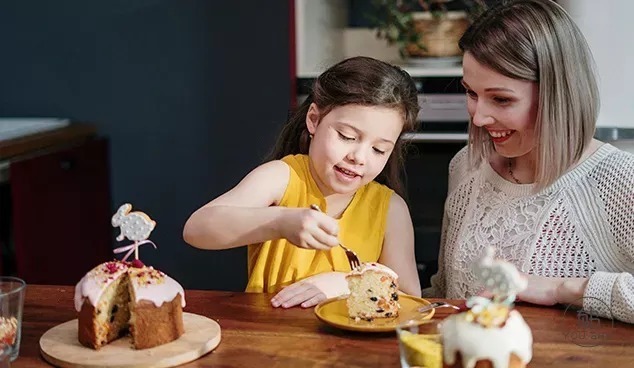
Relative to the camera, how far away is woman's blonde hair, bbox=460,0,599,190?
1745 millimetres

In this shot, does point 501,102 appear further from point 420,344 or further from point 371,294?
point 420,344

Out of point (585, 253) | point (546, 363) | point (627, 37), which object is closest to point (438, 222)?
point (627, 37)

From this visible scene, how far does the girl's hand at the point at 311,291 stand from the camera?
162 cm

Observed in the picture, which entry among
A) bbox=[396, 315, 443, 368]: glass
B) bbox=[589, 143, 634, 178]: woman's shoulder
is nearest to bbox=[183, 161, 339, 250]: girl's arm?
bbox=[396, 315, 443, 368]: glass

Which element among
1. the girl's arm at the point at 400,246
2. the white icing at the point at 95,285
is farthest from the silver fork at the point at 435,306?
the white icing at the point at 95,285

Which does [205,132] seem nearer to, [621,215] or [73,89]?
[73,89]

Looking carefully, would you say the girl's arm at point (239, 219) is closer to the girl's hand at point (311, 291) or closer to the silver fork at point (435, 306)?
the girl's hand at point (311, 291)

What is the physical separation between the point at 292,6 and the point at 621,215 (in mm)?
1335

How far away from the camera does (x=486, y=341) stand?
1114mm

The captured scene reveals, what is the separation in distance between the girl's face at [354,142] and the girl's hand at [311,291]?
21cm

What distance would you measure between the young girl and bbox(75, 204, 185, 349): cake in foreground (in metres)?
0.26

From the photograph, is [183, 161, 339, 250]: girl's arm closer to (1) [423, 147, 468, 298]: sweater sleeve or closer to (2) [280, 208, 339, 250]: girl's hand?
(2) [280, 208, 339, 250]: girl's hand

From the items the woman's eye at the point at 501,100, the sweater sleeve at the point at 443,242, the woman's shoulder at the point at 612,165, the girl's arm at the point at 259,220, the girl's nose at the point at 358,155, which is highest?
the woman's eye at the point at 501,100

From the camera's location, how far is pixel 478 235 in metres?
1.95
